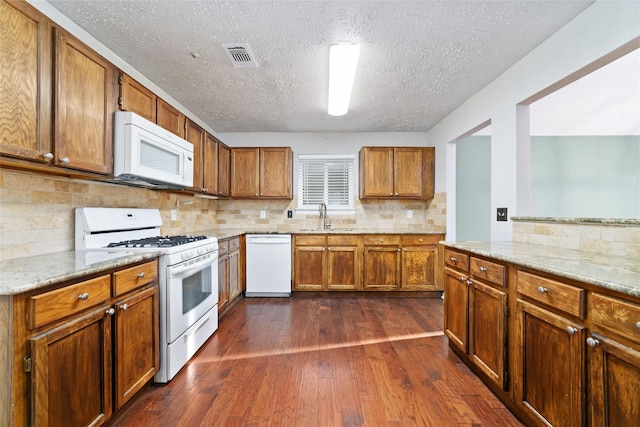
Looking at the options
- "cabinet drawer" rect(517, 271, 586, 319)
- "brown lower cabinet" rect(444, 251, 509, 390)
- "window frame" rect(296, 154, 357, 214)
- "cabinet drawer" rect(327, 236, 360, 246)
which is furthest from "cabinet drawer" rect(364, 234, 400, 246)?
"cabinet drawer" rect(517, 271, 586, 319)

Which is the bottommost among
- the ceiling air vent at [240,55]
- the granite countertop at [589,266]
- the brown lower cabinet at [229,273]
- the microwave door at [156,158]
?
the brown lower cabinet at [229,273]

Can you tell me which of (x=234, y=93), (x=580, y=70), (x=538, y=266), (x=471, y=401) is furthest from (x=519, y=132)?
(x=234, y=93)

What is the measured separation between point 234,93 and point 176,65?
64 cm

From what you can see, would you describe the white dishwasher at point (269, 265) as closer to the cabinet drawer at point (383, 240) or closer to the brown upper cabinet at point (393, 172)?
the cabinet drawer at point (383, 240)

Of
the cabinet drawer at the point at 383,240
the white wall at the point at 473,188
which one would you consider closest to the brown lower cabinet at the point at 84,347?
the cabinet drawer at the point at 383,240

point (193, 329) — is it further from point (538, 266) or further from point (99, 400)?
point (538, 266)

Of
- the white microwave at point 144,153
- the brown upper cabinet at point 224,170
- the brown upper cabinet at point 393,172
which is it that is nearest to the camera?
the white microwave at point 144,153

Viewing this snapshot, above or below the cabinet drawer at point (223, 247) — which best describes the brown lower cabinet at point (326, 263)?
below

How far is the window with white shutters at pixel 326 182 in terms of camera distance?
175 inches

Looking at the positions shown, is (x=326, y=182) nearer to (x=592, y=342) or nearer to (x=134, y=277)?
(x=134, y=277)

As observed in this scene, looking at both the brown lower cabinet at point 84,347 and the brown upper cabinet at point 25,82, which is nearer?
the brown lower cabinet at point 84,347

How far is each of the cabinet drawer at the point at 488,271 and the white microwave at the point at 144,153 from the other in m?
2.35

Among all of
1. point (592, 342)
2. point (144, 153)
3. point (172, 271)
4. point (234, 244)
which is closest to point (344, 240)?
point (234, 244)

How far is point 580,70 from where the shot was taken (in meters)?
1.82
